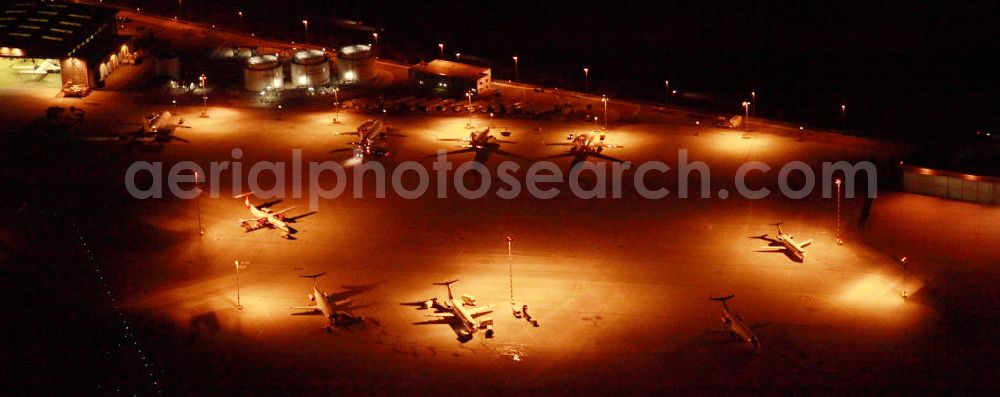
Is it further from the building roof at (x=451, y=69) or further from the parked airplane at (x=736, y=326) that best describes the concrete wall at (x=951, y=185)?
the building roof at (x=451, y=69)

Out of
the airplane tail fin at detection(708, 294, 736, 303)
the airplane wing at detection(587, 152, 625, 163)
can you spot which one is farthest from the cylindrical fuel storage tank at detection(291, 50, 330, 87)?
the airplane tail fin at detection(708, 294, 736, 303)

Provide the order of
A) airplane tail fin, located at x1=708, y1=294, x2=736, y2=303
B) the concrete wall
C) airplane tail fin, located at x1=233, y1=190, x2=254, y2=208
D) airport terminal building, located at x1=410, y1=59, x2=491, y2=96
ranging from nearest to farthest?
airplane tail fin, located at x1=708, y1=294, x2=736, y2=303, the concrete wall, airplane tail fin, located at x1=233, y1=190, x2=254, y2=208, airport terminal building, located at x1=410, y1=59, x2=491, y2=96

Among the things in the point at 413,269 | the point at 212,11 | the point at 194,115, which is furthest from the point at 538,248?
the point at 212,11

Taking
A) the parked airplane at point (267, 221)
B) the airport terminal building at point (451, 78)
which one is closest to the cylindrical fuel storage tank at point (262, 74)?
the airport terminal building at point (451, 78)

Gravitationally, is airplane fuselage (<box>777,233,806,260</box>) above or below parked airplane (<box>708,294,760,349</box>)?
above

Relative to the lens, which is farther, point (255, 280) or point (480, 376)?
point (255, 280)

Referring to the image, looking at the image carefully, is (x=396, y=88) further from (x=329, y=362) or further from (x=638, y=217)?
(x=329, y=362)

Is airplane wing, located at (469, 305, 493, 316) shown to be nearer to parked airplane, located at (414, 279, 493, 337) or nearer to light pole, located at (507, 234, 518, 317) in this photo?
parked airplane, located at (414, 279, 493, 337)
